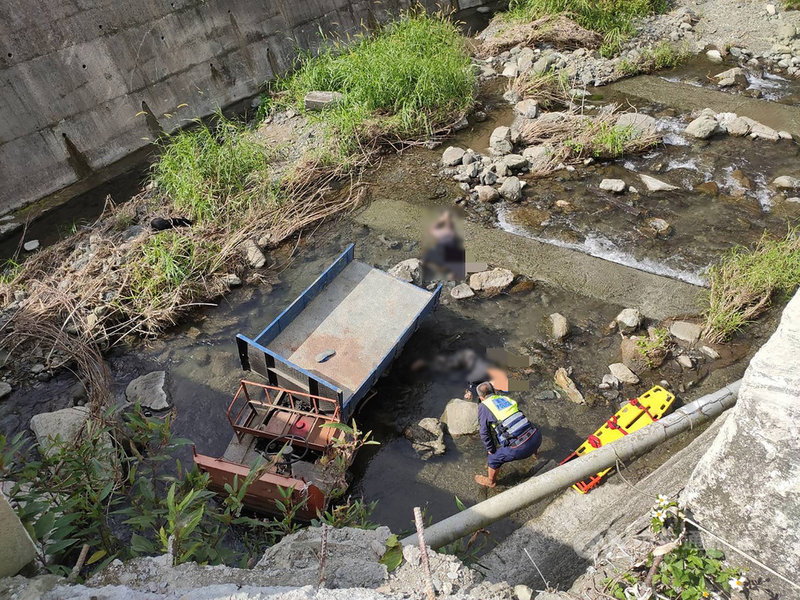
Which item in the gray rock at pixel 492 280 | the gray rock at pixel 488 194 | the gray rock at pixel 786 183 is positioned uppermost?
the gray rock at pixel 488 194

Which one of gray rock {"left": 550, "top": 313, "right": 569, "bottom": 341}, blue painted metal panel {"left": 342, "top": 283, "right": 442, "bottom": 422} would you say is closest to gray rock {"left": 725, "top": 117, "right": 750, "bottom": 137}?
gray rock {"left": 550, "top": 313, "right": 569, "bottom": 341}

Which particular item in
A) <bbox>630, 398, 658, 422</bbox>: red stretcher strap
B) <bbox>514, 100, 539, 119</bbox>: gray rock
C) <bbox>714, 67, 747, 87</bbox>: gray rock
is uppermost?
<bbox>514, 100, 539, 119</bbox>: gray rock

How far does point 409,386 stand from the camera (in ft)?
21.8

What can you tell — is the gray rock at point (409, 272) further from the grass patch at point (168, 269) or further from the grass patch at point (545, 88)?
the grass patch at point (545, 88)

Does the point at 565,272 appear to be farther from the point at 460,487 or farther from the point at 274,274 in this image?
the point at 274,274

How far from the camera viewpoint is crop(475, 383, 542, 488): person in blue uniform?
205 inches

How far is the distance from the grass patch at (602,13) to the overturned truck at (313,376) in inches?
414

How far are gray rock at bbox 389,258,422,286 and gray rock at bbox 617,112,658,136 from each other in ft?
17.7

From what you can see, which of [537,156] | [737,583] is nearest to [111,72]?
[537,156]

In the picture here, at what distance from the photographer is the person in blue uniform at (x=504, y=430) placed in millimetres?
5199

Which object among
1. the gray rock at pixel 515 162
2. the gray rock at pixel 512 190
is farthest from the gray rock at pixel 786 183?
the gray rock at pixel 512 190

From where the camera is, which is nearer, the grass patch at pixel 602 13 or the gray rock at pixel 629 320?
the gray rock at pixel 629 320

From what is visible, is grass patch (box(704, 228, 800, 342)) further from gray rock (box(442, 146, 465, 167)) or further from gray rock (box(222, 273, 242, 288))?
gray rock (box(222, 273, 242, 288))

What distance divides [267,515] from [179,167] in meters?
6.45
